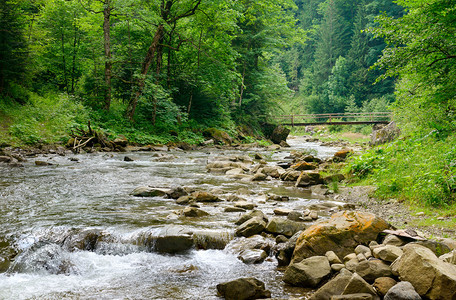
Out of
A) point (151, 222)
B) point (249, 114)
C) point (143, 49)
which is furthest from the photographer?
point (249, 114)

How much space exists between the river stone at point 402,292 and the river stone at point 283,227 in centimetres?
187

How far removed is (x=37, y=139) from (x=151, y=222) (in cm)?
1046

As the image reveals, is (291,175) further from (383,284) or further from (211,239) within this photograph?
(383,284)

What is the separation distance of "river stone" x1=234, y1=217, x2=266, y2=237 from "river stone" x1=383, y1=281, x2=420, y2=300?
215 cm

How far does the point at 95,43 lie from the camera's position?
62.0 ft

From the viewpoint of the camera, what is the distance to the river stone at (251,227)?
457 centimetres

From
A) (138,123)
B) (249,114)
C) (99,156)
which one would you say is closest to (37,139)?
(99,156)

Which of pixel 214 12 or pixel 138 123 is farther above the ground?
pixel 214 12

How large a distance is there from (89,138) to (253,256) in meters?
12.4

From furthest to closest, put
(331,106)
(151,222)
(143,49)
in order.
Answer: (331,106)
(143,49)
(151,222)

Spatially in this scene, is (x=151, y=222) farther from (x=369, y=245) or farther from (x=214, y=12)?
(x=214, y=12)

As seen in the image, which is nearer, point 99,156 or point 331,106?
point 99,156

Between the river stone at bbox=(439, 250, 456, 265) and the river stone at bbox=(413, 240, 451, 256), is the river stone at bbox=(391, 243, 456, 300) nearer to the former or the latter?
the river stone at bbox=(439, 250, 456, 265)

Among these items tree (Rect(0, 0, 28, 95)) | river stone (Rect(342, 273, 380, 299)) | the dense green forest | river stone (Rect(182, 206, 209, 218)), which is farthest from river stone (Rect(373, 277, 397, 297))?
tree (Rect(0, 0, 28, 95))
